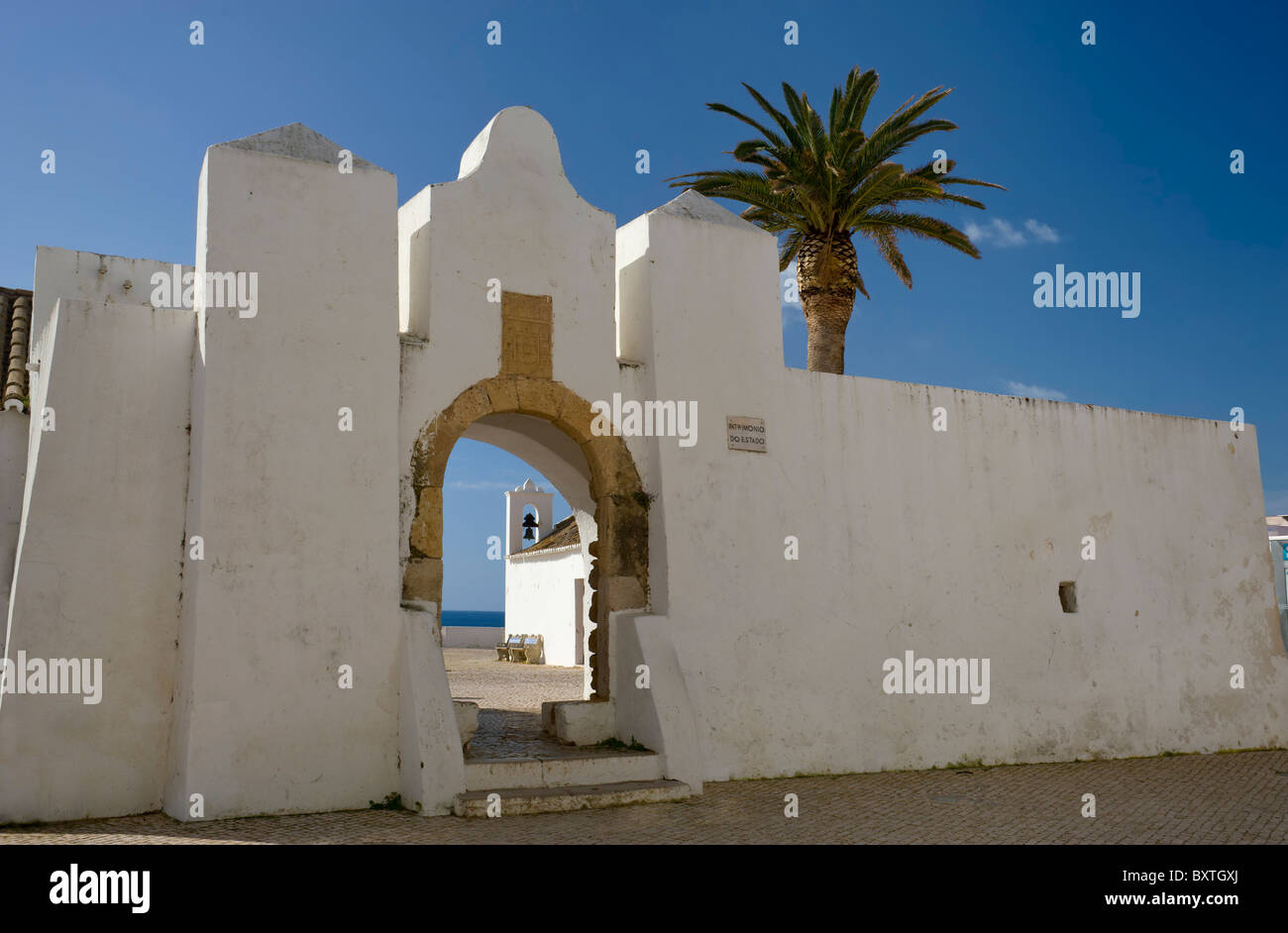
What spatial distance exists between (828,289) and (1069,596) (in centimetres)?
492

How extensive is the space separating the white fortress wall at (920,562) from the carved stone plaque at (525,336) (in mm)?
970

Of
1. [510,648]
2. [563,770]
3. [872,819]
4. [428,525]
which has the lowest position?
[510,648]

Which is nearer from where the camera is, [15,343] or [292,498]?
[292,498]

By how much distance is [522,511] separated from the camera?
2705 centimetres

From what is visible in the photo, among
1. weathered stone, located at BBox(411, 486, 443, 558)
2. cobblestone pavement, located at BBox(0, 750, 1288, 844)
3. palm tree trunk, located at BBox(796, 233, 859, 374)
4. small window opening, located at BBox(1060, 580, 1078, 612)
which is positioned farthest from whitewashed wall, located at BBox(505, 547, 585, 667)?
weathered stone, located at BBox(411, 486, 443, 558)

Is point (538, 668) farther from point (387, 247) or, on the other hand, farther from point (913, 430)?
point (387, 247)

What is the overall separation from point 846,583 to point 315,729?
474 centimetres

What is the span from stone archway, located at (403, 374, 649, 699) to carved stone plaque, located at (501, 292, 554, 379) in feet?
0.31

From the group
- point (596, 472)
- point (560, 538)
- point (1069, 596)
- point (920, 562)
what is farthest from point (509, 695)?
point (560, 538)

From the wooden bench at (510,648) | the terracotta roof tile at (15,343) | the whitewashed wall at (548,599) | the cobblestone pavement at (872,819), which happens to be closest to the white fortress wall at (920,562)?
the cobblestone pavement at (872,819)

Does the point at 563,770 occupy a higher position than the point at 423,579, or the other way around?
the point at 423,579

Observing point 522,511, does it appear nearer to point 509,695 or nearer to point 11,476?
point 509,695

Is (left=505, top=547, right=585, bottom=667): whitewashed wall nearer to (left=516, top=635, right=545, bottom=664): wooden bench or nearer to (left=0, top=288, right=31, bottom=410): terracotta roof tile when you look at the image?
(left=516, top=635, right=545, bottom=664): wooden bench

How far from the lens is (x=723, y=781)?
335 inches
